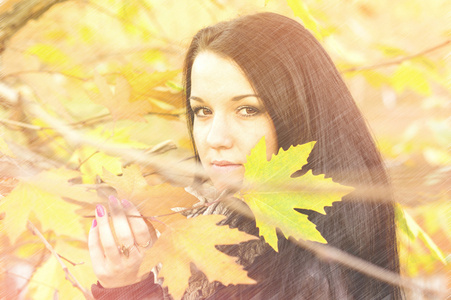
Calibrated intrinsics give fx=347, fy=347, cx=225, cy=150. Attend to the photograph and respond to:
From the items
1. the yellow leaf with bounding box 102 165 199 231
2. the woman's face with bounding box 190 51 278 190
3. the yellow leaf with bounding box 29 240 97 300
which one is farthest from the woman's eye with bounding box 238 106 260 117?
the yellow leaf with bounding box 29 240 97 300

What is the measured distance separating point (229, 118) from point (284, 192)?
100mm

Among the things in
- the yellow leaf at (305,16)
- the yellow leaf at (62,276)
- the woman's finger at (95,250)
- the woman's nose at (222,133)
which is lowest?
the yellow leaf at (62,276)

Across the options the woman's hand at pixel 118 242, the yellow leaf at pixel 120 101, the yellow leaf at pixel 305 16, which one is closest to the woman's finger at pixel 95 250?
the woman's hand at pixel 118 242

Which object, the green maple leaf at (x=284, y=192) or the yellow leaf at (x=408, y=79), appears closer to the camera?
the green maple leaf at (x=284, y=192)

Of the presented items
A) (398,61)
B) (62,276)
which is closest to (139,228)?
(62,276)

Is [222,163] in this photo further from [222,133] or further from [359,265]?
[359,265]

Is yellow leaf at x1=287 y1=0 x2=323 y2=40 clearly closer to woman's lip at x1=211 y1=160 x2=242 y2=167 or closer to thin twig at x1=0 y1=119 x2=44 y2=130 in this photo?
woman's lip at x1=211 y1=160 x2=242 y2=167

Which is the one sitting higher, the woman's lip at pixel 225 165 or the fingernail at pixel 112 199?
the woman's lip at pixel 225 165

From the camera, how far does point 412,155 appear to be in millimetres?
462

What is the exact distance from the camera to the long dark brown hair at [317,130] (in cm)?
39

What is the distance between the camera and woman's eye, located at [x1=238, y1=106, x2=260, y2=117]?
1.25 ft

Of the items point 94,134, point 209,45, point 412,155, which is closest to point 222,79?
point 209,45

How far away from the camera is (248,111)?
0.38 metres

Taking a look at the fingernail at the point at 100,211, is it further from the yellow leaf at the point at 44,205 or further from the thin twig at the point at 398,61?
the thin twig at the point at 398,61
